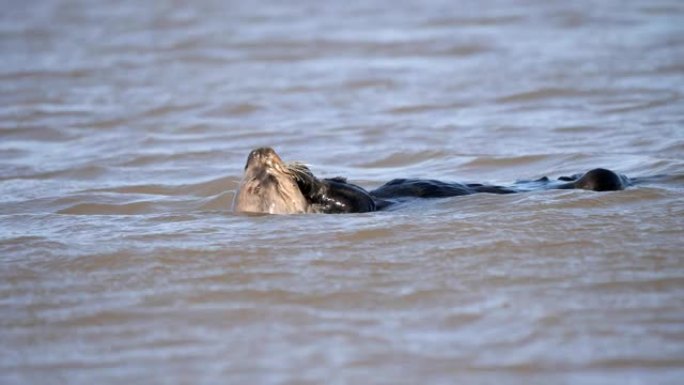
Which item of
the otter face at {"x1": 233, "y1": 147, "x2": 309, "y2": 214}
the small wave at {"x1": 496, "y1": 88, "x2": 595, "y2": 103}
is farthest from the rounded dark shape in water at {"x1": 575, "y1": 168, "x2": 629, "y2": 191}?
the small wave at {"x1": 496, "y1": 88, "x2": 595, "y2": 103}

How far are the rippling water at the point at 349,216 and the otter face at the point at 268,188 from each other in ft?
0.34

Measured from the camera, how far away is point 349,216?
6230 mm

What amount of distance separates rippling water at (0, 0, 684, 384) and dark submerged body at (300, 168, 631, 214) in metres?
0.13

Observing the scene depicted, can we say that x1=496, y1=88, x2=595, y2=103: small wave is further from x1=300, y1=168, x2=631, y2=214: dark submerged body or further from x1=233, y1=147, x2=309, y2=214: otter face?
x1=233, y1=147, x2=309, y2=214: otter face

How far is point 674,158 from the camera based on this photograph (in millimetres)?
7773

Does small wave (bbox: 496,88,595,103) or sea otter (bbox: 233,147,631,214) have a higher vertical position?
small wave (bbox: 496,88,595,103)

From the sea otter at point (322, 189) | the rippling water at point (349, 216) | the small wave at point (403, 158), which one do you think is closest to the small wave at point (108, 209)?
the rippling water at point (349, 216)

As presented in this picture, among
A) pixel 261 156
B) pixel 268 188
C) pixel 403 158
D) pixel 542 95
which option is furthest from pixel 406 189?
pixel 542 95

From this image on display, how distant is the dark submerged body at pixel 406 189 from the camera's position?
6328 millimetres

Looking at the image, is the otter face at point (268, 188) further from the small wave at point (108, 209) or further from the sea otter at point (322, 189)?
the small wave at point (108, 209)

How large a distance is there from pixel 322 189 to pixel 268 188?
323mm

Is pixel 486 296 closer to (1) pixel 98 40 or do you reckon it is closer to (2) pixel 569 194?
(2) pixel 569 194

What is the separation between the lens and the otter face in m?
6.07

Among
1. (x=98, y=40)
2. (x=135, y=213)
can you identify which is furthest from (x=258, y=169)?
(x=98, y=40)
